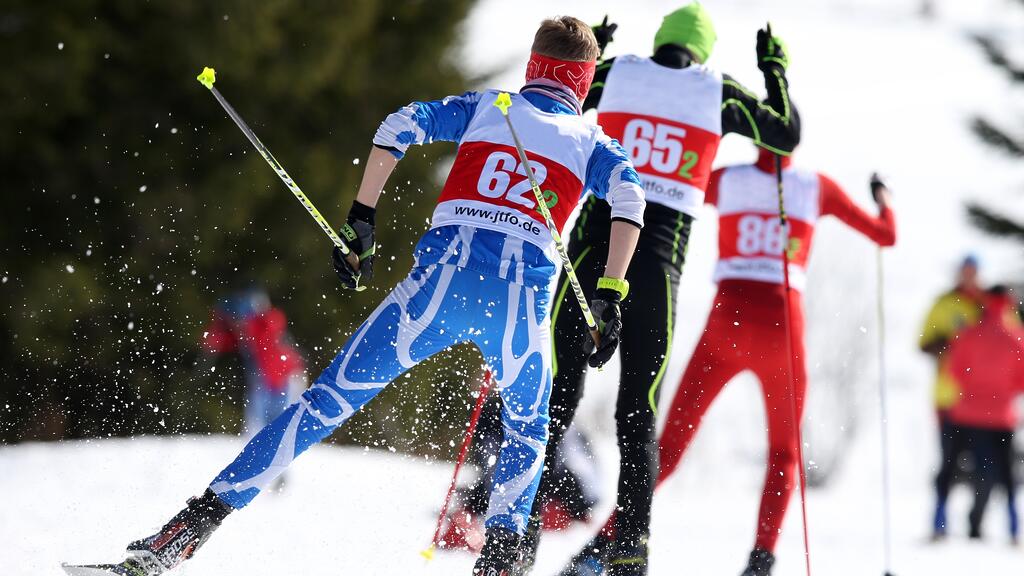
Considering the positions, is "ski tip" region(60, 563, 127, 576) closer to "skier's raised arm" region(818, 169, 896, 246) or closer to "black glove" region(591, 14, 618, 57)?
"black glove" region(591, 14, 618, 57)

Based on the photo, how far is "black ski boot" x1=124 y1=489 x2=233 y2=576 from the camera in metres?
3.41

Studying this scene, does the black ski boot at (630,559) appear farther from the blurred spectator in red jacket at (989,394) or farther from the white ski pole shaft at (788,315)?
the blurred spectator in red jacket at (989,394)

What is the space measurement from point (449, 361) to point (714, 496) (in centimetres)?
455

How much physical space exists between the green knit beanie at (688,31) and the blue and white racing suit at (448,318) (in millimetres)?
1058

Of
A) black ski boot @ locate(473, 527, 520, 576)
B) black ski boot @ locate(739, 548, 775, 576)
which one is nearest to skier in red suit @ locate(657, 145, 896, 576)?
black ski boot @ locate(739, 548, 775, 576)

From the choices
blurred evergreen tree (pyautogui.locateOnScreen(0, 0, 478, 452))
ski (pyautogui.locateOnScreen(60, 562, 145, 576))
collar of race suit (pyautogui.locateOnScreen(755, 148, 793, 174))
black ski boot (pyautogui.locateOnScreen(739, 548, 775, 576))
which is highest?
blurred evergreen tree (pyautogui.locateOnScreen(0, 0, 478, 452))

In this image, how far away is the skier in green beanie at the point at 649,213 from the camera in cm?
438

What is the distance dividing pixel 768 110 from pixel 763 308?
3.74 ft

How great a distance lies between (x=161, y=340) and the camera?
13.7 meters

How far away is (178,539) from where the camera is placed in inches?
136

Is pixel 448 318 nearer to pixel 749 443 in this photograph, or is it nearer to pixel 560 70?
pixel 560 70

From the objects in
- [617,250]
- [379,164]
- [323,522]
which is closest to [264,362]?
[323,522]

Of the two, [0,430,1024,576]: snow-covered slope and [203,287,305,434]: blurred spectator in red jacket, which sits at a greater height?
[203,287,305,434]: blurred spectator in red jacket

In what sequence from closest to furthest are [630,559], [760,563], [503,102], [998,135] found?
[503,102] < [630,559] < [760,563] < [998,135]
